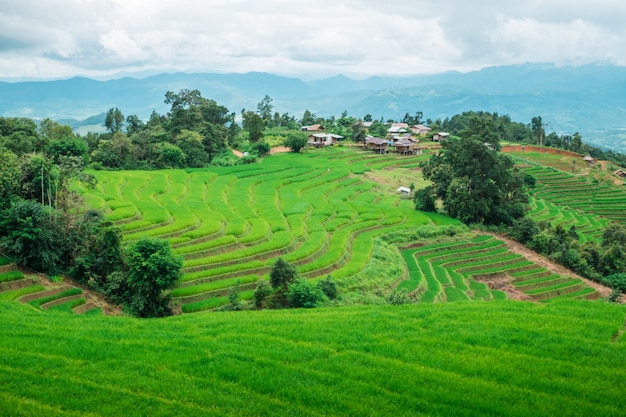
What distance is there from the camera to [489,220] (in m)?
47.6

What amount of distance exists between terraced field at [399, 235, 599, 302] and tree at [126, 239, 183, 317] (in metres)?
13.7

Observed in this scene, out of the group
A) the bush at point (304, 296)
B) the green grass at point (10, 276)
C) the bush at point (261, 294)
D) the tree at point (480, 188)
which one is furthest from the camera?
the tree at point (480, 188)

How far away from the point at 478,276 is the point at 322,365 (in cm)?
2626

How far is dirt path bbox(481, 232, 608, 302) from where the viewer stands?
35.3 metres

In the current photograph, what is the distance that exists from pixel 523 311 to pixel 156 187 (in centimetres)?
3613

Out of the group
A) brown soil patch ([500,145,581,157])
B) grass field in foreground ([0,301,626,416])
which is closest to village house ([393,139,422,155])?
brown soil patch ([500,145,581,157])

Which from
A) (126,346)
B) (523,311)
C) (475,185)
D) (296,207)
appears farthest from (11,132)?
(523,311)

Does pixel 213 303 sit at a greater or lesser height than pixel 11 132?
lesser

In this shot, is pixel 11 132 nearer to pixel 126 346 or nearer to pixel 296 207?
pixel 296 207

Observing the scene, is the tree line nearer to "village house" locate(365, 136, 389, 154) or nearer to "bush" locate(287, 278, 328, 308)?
"bush" locate(287, 278, 328, 308)

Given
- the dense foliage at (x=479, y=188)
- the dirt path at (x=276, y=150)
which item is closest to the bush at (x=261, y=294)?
the dense foliage at (x=479, y=188)

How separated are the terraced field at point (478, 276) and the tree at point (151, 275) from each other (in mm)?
13727

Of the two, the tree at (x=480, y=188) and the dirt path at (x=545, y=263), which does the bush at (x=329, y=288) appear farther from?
the tree at (x=480, y=188)

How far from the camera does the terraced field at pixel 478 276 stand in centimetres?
3147
